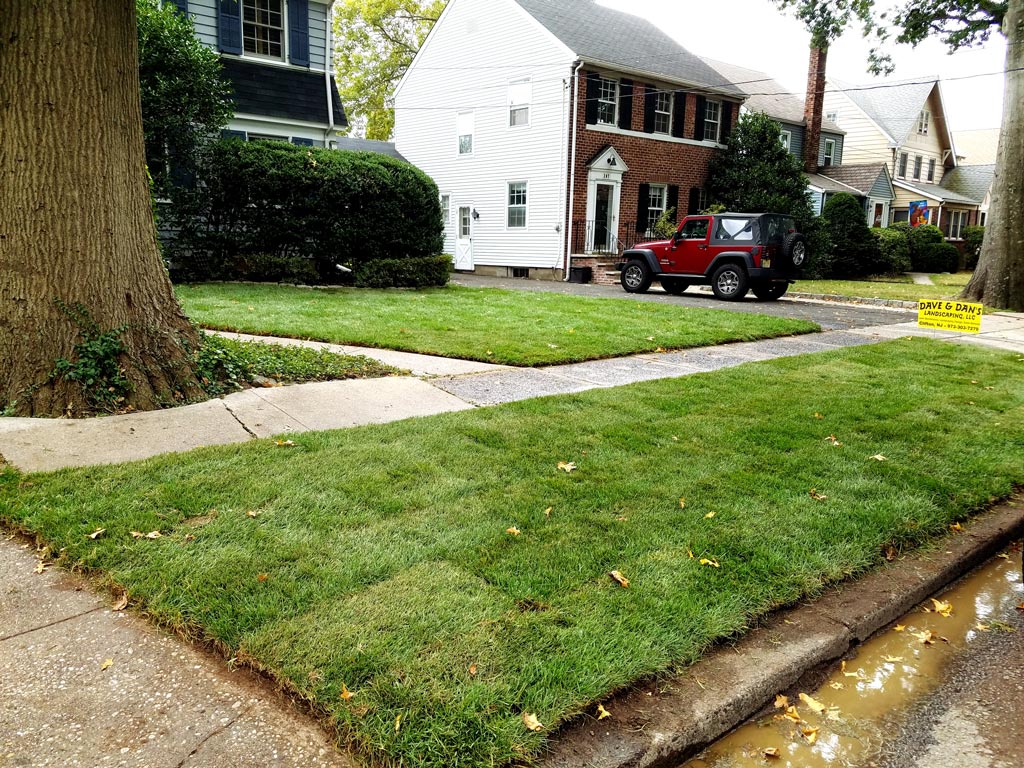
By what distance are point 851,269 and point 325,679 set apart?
2740 cm

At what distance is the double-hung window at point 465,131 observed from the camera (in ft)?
81.4

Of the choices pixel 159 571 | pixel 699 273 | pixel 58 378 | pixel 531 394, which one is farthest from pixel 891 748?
pixel 699 273

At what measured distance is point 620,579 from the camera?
291cm

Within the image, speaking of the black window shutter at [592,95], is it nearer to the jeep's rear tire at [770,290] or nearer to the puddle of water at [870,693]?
the jeep's rear tire at [770,290]

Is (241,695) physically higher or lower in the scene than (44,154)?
lower

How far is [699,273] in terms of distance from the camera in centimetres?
1586

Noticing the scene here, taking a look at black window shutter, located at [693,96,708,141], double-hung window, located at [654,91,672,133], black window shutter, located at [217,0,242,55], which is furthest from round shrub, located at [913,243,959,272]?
black window shutter, located at [217,0,242,55]

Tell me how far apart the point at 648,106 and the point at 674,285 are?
29.3 ft

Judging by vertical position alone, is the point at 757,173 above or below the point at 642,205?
above

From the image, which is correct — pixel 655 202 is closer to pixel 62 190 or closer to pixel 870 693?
pixel 62 190

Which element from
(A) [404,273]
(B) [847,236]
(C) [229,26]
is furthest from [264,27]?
(B) [847,236]

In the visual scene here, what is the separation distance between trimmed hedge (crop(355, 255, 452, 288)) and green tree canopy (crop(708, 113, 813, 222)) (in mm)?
12999

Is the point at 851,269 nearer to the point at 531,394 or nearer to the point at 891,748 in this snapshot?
the point at 531,394

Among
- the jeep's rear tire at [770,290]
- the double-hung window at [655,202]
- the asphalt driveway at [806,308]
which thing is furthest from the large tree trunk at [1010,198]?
the double-hung window at [655,202]
